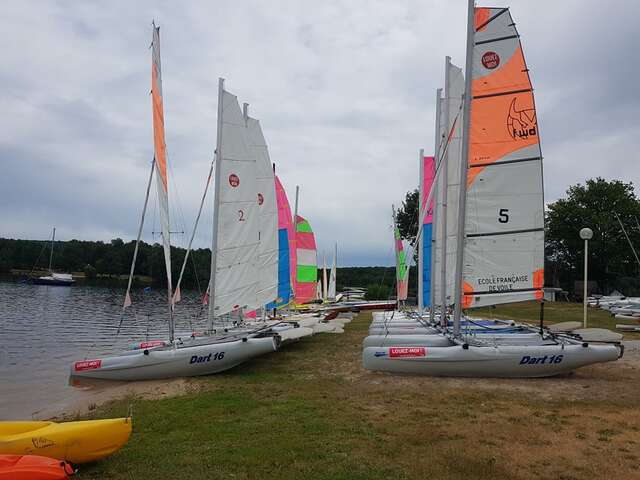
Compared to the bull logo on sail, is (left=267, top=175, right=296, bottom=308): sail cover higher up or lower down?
lower down

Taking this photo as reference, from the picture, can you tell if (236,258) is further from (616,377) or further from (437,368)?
(616,377)

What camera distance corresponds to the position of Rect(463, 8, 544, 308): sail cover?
10555 millimetres

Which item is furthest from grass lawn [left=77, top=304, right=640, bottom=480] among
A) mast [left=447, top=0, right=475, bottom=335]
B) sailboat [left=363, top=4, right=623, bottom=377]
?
mast [left=447, top=0, right=475, bottom=335]

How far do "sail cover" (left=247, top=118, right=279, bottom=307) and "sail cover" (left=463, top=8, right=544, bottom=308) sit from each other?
6618mm

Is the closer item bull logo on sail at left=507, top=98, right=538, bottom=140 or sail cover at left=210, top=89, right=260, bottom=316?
bull logo on sail at left=507, top=98, right=538, bottom=140

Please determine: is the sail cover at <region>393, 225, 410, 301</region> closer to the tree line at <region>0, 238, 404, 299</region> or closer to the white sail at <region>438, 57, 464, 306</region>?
the white sail at <region>438, 57, 464, 306</region>

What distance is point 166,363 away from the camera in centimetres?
1074

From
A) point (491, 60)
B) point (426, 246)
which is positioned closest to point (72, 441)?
point (491, 60)

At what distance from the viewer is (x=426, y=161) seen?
Answer: 1828 centimetres

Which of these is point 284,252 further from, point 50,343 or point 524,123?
point 524,123

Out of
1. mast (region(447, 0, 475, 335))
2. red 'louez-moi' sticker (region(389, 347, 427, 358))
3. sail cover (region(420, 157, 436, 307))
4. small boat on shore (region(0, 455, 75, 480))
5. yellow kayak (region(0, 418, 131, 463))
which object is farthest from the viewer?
sail cover (region(420, 157, 436, 307))

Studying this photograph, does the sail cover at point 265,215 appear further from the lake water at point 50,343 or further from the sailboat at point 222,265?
the lake water at point 50,343

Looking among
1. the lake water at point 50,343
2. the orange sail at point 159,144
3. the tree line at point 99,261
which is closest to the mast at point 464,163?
the orange sail at point 159,144

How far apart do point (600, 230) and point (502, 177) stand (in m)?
39.8
